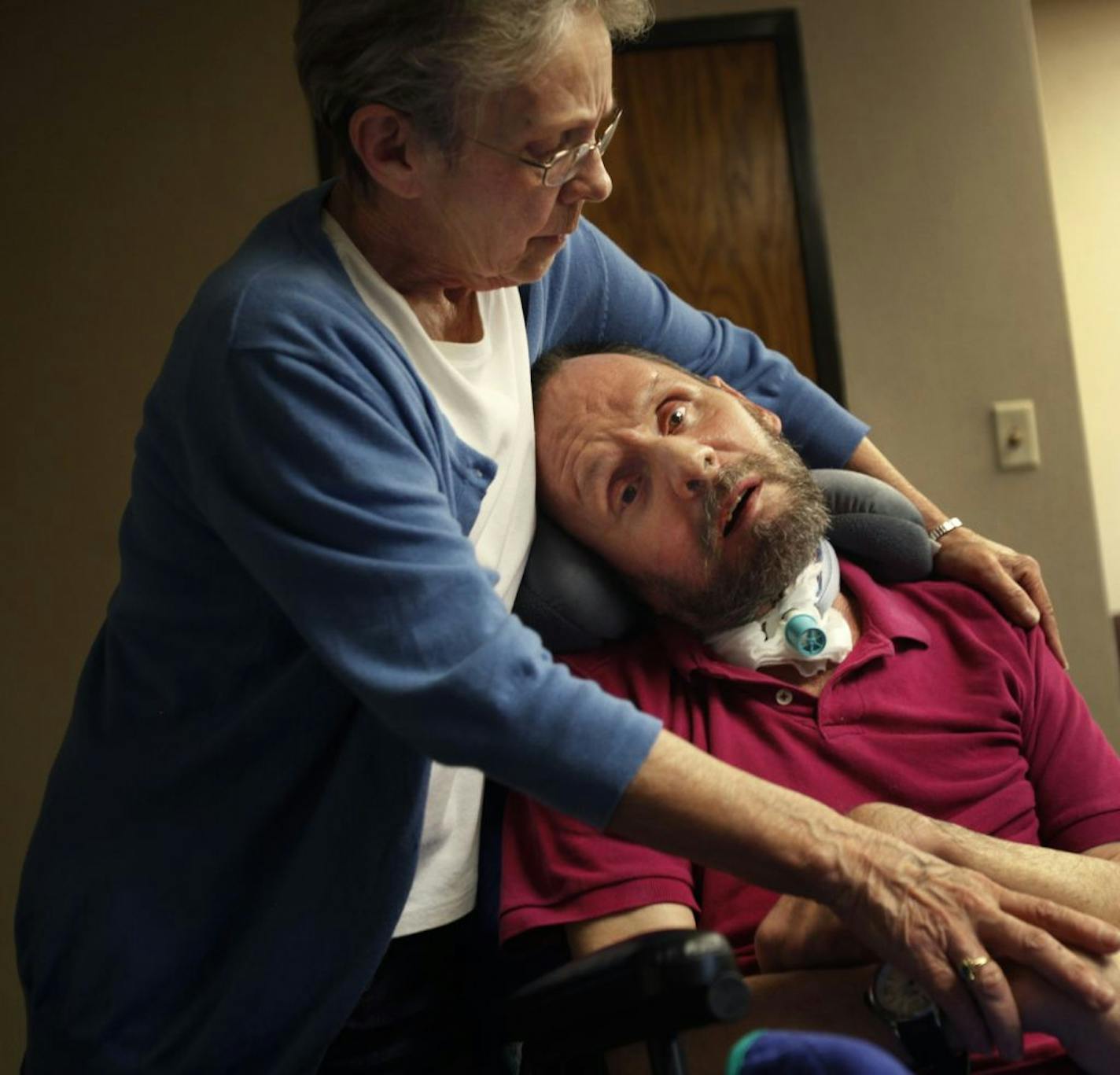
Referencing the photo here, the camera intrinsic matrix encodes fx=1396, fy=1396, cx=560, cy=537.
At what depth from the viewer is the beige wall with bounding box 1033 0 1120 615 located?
167 inches

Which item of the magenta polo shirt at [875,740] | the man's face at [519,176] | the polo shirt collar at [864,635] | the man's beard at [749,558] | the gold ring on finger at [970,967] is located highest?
the man's face at [519,176]

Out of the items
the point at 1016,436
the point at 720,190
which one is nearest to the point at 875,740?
the point at 1016,436

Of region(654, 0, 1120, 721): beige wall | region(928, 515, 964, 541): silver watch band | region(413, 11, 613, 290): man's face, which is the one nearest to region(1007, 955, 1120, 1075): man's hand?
region(928, 515, 964, 541): silver watch band

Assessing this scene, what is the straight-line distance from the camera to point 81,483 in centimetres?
332

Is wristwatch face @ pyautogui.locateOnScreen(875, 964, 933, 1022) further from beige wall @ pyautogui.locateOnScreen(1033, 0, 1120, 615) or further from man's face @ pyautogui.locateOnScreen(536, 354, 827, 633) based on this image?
beige wall @ pyautogui.locateOnScreen(1033, 0, 1120, 615)

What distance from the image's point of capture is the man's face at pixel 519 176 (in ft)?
4.26

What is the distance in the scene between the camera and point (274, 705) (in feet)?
4.36

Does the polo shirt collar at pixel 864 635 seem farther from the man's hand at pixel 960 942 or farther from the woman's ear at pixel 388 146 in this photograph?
the woman's ear at pixel 388 146

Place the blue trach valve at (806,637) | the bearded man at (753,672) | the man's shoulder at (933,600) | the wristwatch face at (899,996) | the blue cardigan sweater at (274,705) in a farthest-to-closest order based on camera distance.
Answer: the man's shoulder at (933,600)
the blue trach valve at (806,637)
the bearded man at (753,672)
the wristwatch face at (899,996)
the blue cardigan sweater at (274,705)

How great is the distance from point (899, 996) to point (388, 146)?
3.02 feet

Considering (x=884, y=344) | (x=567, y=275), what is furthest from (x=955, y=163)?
(x=567, y=275)

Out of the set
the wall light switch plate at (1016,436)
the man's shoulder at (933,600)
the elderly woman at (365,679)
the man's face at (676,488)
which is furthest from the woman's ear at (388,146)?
the wall light switch plate at (1016,436)

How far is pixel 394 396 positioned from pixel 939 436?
2.35 meters

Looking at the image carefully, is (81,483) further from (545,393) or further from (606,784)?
(606,784)
